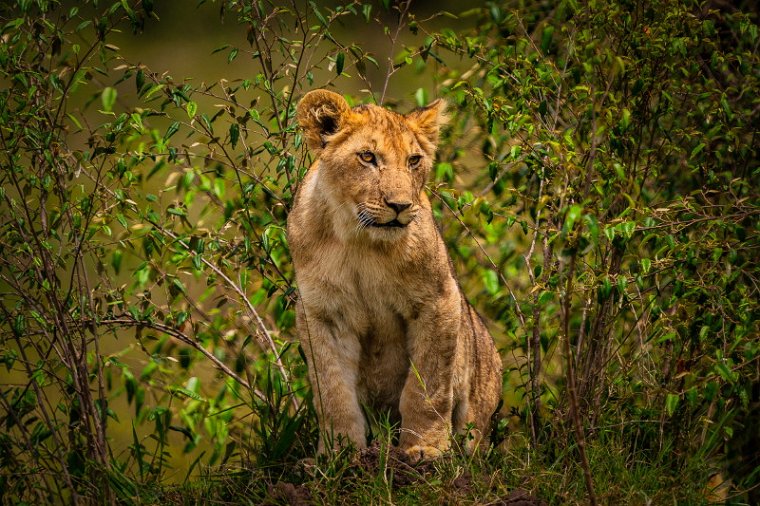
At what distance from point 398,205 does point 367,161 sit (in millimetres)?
312

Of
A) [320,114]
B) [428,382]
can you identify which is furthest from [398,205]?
[428,382]

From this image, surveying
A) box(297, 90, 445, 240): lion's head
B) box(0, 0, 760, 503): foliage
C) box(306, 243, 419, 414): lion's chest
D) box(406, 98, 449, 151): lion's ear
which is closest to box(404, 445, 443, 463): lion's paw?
box(0, 0, 760, 503): foliage

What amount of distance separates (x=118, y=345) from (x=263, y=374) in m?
5.32

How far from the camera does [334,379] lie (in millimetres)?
4934

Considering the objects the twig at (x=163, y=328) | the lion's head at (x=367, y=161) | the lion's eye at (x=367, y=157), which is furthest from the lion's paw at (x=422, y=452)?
the lion's eye at (x=367, y=157)

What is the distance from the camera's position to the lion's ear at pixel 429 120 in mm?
5098

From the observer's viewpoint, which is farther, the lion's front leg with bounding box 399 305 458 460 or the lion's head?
the lion's front leg with bounding box 399 305 458 460

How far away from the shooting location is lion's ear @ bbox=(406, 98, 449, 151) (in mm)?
5098

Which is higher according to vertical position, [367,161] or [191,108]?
[191,108]

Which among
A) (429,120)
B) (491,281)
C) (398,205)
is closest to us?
(398,205)

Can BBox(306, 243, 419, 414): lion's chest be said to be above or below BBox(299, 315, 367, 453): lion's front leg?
above

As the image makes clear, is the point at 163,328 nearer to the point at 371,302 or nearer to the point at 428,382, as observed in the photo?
the point at 371,302

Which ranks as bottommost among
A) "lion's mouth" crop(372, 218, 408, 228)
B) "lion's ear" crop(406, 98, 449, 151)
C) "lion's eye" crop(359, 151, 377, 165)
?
"lion's mouth" crop(372, 218, 408, 228)

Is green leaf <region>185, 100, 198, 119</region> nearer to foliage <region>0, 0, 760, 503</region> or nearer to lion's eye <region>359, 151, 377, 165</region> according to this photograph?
foliage <region>0, 0, 760, 503</region>
